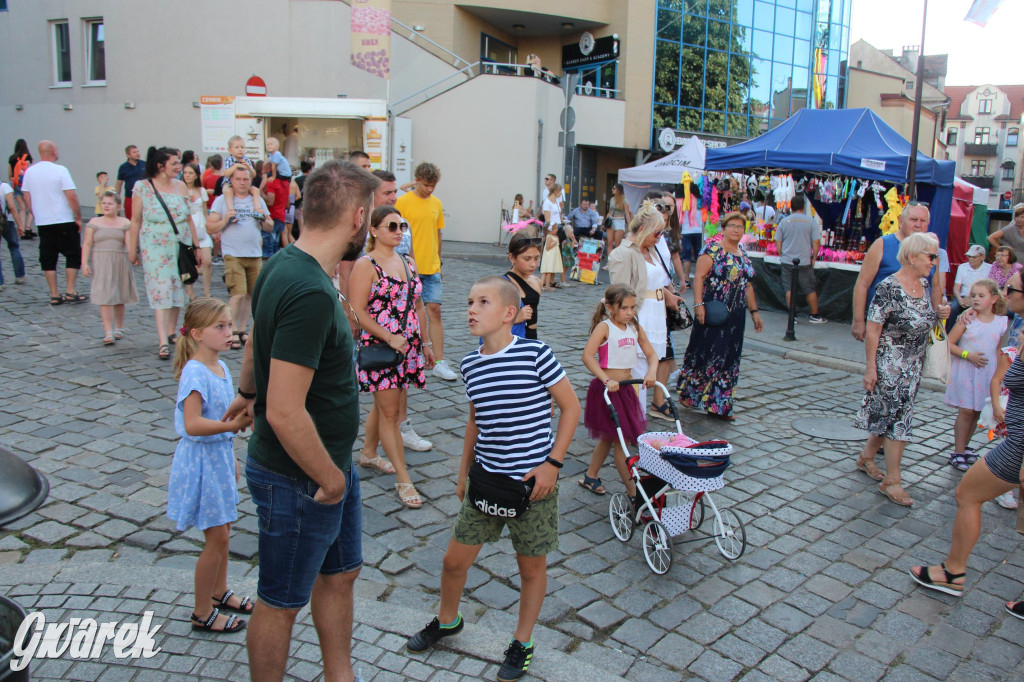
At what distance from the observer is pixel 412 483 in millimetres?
4938

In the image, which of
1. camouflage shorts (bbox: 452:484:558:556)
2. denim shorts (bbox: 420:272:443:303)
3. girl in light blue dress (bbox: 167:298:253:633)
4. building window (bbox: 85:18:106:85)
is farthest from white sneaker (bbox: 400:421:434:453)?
building window (bbox: 85:18:106:85)

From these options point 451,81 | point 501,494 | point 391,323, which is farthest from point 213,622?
point 451,81

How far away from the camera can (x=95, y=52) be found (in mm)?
23672

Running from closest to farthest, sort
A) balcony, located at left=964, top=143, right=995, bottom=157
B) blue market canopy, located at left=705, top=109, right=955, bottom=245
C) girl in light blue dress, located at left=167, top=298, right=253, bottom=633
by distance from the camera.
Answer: girl in light blue dress, located at left=167, top=298, right=253, bottom=633
blue market canopy, located at left=705, top=109, right=955, bottom=245
balcony, located at left=964, top=143, right=995, bottom=157

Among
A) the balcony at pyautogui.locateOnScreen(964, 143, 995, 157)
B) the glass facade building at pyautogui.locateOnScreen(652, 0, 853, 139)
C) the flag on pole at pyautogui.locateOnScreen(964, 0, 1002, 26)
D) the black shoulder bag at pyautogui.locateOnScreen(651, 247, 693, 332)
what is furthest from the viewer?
the balcony at pyautogui.locateOnScreen(964, 143, 995, 157)

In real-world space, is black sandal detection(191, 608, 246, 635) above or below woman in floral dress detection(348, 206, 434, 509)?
below

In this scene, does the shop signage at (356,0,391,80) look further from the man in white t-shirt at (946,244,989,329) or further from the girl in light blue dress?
the girl in light blue dress

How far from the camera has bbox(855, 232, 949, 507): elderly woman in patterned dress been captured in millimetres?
5066

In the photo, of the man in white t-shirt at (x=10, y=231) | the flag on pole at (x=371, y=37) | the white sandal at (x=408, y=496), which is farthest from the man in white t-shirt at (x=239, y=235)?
the flag on pole at (x=371, y=37)

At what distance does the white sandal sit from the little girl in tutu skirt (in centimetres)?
115

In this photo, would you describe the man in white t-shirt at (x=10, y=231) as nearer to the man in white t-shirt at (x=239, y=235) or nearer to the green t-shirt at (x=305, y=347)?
the man in white t-shirt at (x=239, y=235)

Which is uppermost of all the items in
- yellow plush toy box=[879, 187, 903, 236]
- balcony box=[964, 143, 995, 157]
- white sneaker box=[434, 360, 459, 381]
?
balcony box=[964, 143, 995, 157]

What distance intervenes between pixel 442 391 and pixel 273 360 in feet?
15.7

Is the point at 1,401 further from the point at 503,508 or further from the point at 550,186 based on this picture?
the point at 550,186
